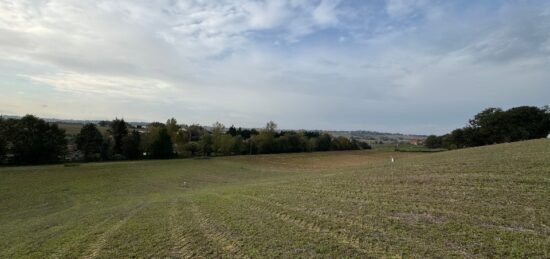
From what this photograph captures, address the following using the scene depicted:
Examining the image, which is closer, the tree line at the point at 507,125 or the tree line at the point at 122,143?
the tree line at the point at 507,125

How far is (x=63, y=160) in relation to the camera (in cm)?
7000

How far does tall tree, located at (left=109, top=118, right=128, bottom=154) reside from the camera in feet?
271

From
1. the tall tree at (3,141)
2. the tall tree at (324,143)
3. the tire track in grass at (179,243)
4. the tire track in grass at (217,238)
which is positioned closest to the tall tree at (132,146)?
the tall tree at (3,141)

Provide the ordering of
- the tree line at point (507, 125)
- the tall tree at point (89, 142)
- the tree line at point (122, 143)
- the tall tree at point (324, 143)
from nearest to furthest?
the tree line at point (507, 125), the tree line at point (122, 143), the tall tree at point (89, 142), the tall tree at point (324, 143)

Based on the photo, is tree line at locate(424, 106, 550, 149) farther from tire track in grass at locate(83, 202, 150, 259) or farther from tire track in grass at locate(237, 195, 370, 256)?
tire track in grass at locate(83, 202, 150, 259)

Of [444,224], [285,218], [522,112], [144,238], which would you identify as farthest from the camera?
[522,112]

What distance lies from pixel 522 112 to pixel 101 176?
70.6 m

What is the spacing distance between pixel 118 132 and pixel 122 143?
4125mm

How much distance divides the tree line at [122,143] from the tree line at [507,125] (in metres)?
57.0

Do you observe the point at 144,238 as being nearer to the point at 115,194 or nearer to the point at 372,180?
the point at 372,180

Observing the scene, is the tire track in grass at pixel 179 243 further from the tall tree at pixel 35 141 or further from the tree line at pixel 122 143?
the tree line at pixel 122 143

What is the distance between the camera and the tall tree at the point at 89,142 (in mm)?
75375

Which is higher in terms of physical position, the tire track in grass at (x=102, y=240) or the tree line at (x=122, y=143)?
the tree line at (x=122, y=143)

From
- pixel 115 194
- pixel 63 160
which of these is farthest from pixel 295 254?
pixel 63 160
